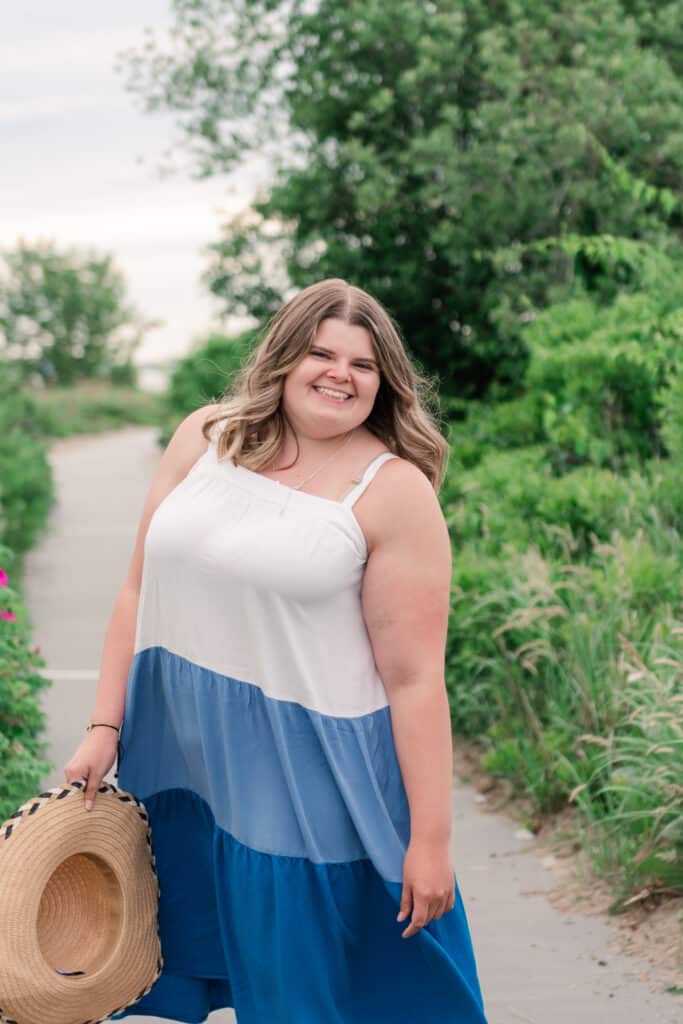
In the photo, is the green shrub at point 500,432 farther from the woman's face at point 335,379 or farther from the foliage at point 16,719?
the woman's face at point 335,379

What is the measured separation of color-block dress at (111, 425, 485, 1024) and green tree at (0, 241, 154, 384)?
57.6 metres

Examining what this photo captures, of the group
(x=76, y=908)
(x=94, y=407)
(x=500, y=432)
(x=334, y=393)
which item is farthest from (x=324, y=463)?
(x=94, y=407)

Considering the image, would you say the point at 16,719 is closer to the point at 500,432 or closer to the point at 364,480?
the point at 364,480

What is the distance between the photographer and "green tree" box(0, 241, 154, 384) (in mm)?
59531

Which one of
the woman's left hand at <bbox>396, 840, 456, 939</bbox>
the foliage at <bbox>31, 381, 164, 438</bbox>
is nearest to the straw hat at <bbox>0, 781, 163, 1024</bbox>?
the woman's left hand at <bbox>396, 840, 456, 939</bbox>

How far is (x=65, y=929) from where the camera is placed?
2.71 metres

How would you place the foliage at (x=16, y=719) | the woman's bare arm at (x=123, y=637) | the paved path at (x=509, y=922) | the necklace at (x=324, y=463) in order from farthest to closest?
the foliage at (x=16, y=719) < the paved path at (x=509, y=922) < the woman's bare arm at (x=123, y=637) < the necklace at (x=324, y=463)

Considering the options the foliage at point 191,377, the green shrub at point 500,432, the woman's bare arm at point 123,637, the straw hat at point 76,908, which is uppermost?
the woman's bare arm at point 123,637

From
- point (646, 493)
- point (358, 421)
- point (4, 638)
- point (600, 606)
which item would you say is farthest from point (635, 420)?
point (358, 421)

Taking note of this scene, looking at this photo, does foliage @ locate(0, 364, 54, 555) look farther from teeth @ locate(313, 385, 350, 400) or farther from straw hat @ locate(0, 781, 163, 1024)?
teeth @ locate(313, 385, 350, 400)

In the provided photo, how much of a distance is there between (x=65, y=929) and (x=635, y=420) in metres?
5.98

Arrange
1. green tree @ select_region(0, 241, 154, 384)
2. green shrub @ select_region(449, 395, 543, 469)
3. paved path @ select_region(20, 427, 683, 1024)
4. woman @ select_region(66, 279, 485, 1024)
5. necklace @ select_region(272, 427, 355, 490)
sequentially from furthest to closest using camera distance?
green tree @ select_region(0, 241, 154, 384) → green shrub @ select_region(449, 395, 543, 469) → paved path @ select_region(20, 427, 683, 1024) → necklace @ select_region(272, 427, 355, 490) → woman @ select_region(66, 279, 485, 1024)

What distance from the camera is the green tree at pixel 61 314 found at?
59531 millimetres

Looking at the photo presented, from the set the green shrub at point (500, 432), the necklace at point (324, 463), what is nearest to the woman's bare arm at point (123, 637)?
the necklace at point (324, 463)
